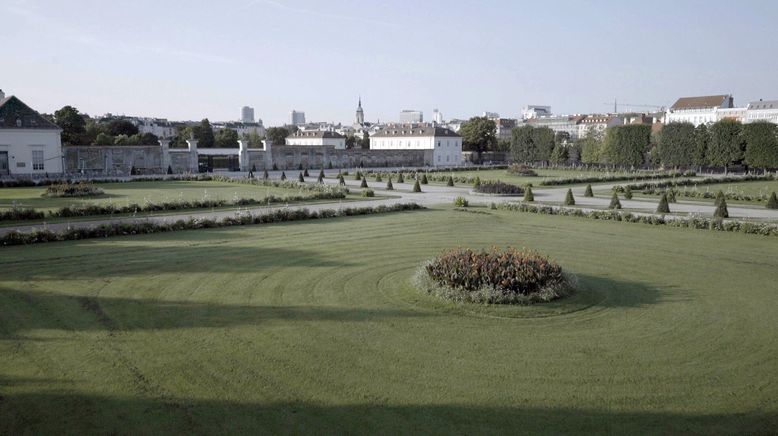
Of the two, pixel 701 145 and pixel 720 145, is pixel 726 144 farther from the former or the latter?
pixel 701 145

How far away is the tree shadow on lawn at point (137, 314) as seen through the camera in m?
9.54

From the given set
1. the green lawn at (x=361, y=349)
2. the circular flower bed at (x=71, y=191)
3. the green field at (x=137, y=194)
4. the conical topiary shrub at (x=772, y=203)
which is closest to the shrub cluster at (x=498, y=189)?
the green field at (x=137, y=194)

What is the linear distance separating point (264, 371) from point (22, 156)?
48673mm

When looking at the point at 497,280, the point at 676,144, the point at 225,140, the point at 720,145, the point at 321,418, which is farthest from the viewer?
the point at 225,140

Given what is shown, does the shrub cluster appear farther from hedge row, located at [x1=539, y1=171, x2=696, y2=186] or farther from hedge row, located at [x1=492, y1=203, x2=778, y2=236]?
hedge row, located at [x1=539, y1=171, x2=696, y2=186]

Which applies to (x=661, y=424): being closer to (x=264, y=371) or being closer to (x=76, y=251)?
(x=264, y=371)

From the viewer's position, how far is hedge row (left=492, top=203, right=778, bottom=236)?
68.4 ft

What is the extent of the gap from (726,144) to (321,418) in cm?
6497

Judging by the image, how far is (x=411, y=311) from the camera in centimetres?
1066

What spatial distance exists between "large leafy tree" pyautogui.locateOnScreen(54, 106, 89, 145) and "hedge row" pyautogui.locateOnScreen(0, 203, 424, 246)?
54409 millimetres

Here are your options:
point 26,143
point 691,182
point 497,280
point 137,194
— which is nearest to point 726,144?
point 691,182

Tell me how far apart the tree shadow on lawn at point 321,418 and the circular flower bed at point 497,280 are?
4.40m

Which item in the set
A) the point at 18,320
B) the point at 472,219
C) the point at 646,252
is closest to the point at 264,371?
the point at 18,320

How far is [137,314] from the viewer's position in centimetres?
1015
